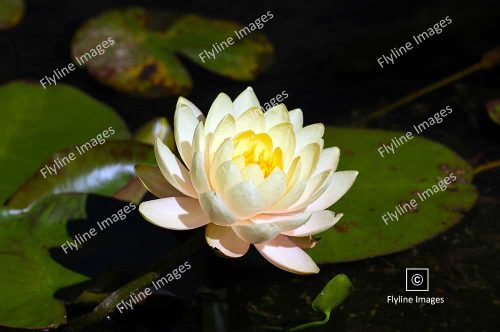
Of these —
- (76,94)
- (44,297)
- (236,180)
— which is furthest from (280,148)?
(76,94)

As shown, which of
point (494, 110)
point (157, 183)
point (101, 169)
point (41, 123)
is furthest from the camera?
point (494, 110)

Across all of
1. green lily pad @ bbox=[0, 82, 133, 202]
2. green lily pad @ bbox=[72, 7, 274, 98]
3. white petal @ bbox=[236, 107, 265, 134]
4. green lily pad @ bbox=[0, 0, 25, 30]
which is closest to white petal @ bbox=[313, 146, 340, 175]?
white petal @ bbox=[236, 107, 265, 134]

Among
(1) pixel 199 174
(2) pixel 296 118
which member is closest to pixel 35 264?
(1) pixel 199 174

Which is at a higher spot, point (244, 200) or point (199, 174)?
point (199, 174)

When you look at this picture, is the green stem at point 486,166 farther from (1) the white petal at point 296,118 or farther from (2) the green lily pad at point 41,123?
(2) the green lily pad at point 41,123

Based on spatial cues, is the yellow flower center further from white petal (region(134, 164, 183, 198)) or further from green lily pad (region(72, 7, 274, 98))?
green lily pad (region(72, 7, 274, 98))

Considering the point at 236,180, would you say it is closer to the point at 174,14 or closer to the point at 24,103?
the point at 24,103

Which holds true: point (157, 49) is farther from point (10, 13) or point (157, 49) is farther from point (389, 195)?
point (389, 195)

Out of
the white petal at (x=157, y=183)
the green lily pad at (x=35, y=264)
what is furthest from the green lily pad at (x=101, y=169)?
the white petal at (x=157, y=183)
